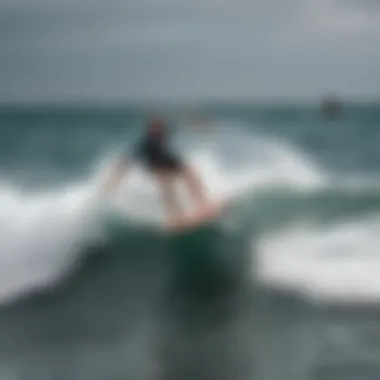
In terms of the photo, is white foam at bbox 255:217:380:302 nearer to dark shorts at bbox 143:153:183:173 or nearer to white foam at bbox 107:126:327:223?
white foam at bbox 107:126:327:223

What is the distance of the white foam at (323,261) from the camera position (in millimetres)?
1946

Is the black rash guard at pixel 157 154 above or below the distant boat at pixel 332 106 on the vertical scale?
below

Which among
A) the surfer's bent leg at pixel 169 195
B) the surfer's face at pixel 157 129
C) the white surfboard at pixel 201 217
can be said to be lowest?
the white surfboard at pixel 201 217

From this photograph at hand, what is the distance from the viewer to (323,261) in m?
1.95

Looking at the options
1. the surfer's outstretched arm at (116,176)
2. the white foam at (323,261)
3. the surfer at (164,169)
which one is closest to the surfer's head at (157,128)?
the surfer at (164,169)

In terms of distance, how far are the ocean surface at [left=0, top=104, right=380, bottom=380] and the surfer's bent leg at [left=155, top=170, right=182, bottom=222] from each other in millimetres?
28

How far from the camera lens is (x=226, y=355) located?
1945 millimetres

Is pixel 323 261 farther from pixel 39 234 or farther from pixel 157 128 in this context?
pixel 39 234

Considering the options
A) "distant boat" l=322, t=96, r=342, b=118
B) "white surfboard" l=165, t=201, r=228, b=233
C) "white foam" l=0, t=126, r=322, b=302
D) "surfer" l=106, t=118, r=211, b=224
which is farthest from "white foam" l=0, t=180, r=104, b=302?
"distant boat" l=322, t=96, r=342, b=118

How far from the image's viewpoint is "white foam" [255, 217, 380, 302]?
195cm

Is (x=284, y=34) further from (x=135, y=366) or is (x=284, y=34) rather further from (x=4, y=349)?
(x=4, y=349)

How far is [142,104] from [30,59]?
0.33 metres

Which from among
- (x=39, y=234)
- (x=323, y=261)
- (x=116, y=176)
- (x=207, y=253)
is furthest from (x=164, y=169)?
(x=323, y=261)

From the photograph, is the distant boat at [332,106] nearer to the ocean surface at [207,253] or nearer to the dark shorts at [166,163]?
the ocean surface at [207,253]
